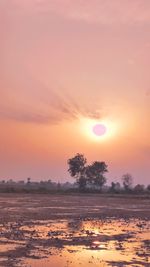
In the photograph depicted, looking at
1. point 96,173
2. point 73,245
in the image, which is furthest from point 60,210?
point 96,173

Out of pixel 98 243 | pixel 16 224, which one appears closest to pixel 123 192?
pixel 16 224

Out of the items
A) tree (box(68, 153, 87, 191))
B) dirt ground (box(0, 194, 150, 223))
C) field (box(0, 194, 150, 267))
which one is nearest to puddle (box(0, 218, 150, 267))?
field (box(0, 194, 150, 267))

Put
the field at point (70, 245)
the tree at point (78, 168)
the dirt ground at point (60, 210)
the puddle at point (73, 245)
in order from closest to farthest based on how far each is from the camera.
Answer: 1. the field at point (70, 245)
2. the puddle at point (73, 245)
3. the dirt ground at point (60, 210)
4. the tree at point (78, 168)

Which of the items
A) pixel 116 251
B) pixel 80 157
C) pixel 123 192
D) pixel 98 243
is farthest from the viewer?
pixel 80 157

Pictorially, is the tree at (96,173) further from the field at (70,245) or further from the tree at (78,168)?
the field at (70,245)

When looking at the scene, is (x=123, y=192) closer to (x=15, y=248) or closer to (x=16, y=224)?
(x=16, y=224)

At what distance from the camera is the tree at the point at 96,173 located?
15354 cm

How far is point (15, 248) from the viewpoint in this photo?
24.8 meters

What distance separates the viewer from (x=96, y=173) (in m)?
156

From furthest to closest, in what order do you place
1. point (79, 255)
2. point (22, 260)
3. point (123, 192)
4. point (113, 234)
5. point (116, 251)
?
point (123, 192) → point (113, 234) → point (116, 251) → point (79, 255) → point (22, 260)

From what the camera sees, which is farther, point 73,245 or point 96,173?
point 96,173

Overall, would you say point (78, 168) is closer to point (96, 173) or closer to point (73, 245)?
point (96, 173)

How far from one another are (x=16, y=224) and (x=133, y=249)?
1377 centimetres

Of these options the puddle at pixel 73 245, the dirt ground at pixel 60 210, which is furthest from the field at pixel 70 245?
the dirt ground at pixel 60 210
